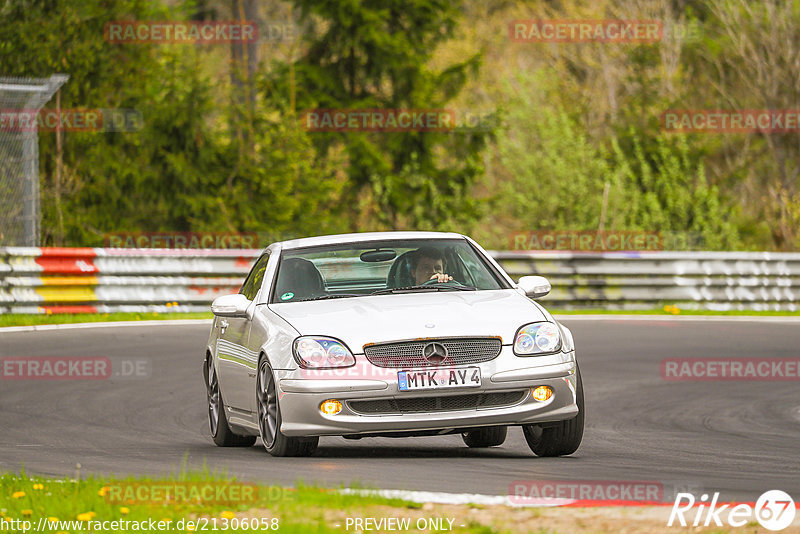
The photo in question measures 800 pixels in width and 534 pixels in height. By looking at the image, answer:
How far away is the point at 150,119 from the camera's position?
28.8 metres

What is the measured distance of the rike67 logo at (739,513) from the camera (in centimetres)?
595

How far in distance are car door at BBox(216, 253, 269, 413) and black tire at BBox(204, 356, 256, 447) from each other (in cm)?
16

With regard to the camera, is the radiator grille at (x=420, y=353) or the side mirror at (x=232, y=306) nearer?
the radiator grille at (x=420, y=353)

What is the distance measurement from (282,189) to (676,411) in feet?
60.5

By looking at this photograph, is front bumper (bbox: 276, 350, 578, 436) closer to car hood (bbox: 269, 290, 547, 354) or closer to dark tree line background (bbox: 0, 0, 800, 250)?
car hood (bbox: 269, 290, 547, 354)

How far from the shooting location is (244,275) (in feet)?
71.6

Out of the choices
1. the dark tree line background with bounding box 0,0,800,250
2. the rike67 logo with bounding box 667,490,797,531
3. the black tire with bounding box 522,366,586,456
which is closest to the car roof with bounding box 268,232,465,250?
the black tire with bounding box 522,366,586,456

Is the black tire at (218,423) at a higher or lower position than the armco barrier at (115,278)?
higher

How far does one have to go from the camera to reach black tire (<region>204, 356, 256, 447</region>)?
10297 millimetres

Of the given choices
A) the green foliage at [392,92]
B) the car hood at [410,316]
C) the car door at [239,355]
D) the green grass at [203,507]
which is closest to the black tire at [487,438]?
the car hood at [410,316]

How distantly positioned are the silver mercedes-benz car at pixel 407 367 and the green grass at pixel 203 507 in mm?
1390

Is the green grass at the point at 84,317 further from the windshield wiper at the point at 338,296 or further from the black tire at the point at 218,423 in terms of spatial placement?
the windshield wiper at the point at 338,296

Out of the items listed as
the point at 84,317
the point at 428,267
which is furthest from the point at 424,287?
the point at 84,317

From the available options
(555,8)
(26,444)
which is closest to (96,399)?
(26,444)
